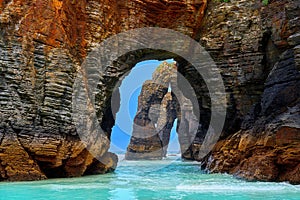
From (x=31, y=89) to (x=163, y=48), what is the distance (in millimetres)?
8114

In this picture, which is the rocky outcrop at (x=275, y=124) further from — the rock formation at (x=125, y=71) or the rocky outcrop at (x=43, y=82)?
the rocky outcrop at (x=43, y=82)

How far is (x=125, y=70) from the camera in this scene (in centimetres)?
1789

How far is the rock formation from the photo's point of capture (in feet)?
40.1

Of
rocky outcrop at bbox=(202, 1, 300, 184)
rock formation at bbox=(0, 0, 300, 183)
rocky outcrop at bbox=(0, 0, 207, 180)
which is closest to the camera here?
rocky outcrop at bbox=(202, 1, 300, 184)

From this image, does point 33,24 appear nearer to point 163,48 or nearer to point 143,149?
point 163,48

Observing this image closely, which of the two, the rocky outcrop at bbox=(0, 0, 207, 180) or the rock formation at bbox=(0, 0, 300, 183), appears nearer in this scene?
the rock formation at bbox=(0, 0, 300, 183)

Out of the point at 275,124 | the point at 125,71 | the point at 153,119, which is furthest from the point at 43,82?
the point at 153,119

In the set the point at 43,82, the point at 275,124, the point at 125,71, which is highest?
the point at 125,71

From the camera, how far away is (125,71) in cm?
1798

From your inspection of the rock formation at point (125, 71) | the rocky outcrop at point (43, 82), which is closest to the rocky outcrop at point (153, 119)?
the rock formation at point (125, 71)

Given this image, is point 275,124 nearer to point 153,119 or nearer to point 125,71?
point 125,71

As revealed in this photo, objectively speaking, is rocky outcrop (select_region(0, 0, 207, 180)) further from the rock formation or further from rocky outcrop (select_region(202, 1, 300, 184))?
rocky outcrop (select_region(202, 1, 300, 184))

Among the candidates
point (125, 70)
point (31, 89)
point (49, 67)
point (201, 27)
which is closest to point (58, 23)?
point (49, 67)

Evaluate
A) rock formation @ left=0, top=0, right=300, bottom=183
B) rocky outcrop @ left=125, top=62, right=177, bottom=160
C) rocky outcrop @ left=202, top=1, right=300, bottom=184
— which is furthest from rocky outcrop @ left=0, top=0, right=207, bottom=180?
rocky outcrop @ left=125, top=62, right=177, bottom=160
